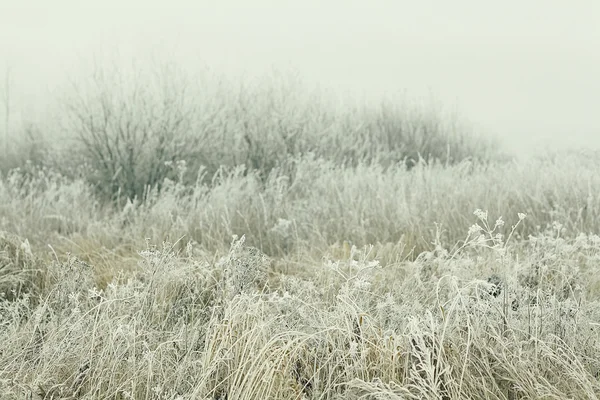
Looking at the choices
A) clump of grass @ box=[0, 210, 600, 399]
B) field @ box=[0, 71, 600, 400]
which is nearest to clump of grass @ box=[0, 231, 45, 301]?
field @ box=[0, 71, 600, 400]

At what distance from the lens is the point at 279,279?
4141 mm

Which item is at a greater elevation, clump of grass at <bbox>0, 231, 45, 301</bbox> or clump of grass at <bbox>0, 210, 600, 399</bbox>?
clump of grass at <bbox>0, 210, 600, 399</bbox>

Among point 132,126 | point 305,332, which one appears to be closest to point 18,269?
point 305,332

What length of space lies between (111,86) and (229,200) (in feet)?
13.4

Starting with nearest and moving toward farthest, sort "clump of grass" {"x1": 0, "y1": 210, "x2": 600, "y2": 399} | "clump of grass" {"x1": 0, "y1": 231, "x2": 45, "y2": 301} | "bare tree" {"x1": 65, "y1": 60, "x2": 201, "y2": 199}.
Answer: "clump of grass" {"x1": 0, "y1": 210, "x2": 600, "y2": 399}
"clump of grass" {"x1": 0, "y1": 231, "x2": 45, "y2": 301}
"bare tree" {"x1": 65, "y1": 60, "x2": 201, "y2": 199}

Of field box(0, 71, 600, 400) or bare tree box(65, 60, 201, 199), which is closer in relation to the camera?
field box(0, 71, 600, 400)

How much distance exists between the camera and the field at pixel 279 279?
2332 mm

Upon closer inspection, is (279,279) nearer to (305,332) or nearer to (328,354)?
(305,332)

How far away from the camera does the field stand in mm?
2332

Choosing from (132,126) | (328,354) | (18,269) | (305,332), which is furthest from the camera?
(132,126)

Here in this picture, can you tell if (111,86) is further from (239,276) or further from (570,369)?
(570,369)

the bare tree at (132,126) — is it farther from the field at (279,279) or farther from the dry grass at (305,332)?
the dry grass at (305,332)

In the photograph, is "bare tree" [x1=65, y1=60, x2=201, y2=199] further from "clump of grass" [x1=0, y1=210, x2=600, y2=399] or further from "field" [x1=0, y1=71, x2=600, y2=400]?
"clump of grass" [x1=0, y1=210, x2=600, y2=399]

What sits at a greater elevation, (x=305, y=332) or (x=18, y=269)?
(x=305, y=332)
